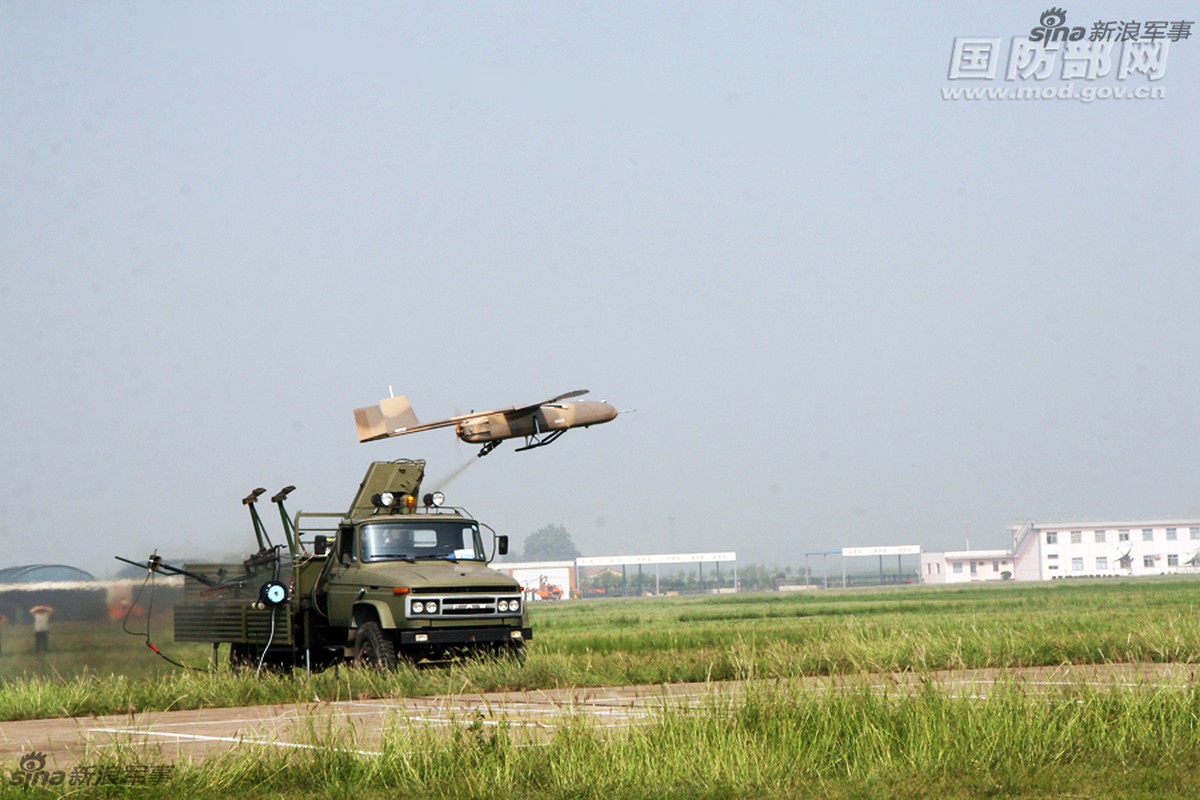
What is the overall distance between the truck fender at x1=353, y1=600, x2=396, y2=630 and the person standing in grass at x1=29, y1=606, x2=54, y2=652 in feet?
17.0

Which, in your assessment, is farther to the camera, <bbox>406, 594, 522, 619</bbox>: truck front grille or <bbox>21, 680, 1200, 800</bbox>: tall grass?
<bbox>406, 594, 522, 619</bbox>: truck front grille

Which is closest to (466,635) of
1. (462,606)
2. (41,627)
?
(462,606)

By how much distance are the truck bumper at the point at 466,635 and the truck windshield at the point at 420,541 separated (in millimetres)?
1551

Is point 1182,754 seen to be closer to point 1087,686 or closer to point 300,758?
point 1087,686

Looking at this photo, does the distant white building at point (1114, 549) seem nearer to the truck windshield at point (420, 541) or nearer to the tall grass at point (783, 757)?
the truck windshield at point (420, 541)

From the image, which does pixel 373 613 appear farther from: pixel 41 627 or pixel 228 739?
pixel 228 739

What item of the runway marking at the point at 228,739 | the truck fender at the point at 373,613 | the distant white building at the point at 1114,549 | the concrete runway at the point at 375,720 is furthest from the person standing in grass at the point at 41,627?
the distant white building at the point at 1114,549

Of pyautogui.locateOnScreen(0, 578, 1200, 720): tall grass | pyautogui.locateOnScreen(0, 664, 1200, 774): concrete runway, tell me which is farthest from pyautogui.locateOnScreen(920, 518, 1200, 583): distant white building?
pyautogui.locateOnScreen(0, 664, 1200, 774): concrete runway

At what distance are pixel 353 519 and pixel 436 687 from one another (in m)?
5.52

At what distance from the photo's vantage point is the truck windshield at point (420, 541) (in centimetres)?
2322

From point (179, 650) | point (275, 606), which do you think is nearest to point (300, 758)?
point (275, 606)

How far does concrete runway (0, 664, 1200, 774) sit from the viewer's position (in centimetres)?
1199

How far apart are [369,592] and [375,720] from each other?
670 centimetres

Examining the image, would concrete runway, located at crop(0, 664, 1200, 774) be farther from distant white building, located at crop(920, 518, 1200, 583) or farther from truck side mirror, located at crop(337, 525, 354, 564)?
distant white building, located at crop(920, 518, 1200, 583)
